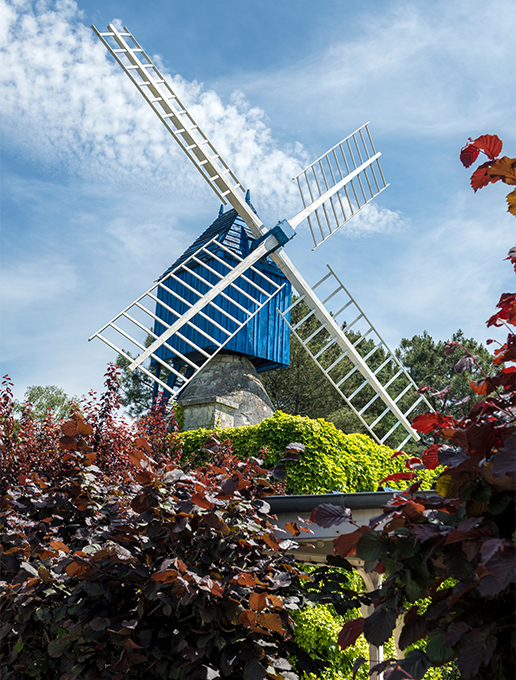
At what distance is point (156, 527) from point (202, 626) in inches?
18.3

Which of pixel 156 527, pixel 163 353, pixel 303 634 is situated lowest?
pixel 303 634

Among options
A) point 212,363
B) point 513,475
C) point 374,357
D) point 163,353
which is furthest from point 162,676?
point 374,357

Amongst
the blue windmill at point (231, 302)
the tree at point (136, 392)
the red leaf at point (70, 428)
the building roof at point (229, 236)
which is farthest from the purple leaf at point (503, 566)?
the tree at point (136, 392)

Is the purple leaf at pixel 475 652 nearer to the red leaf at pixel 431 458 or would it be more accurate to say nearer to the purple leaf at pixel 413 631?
the purple leaf at pixel 413 631

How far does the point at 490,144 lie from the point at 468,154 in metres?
0.08

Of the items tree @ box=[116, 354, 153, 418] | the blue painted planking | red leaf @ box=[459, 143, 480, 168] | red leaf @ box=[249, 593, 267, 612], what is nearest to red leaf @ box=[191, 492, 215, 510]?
red leaf @ box=[249, 593, 267, 612]

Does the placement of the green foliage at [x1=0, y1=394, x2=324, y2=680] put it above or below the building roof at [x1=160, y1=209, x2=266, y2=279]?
below

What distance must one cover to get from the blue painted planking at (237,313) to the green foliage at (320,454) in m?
3.85

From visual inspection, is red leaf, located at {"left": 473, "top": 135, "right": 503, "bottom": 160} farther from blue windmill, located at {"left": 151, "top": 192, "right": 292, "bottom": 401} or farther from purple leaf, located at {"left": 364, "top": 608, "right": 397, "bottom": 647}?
blue windmill, located at {"left": 151, "top": 192, "right": 292, "bottom": 401}

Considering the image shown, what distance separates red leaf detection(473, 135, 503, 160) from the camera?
1.80 meters

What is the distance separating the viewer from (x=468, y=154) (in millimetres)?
1869

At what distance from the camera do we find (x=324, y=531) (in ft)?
10.8

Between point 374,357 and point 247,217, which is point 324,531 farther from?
point 374,357

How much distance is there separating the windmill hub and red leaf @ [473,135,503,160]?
7726 millimetres
